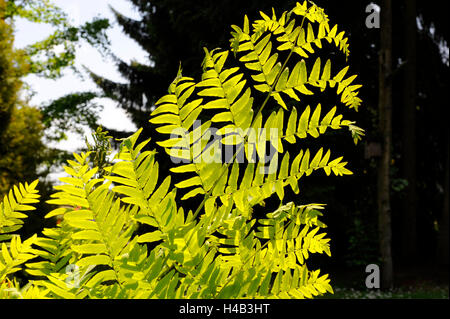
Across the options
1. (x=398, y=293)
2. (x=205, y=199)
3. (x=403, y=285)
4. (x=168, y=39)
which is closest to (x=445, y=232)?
(x=403, y=285)

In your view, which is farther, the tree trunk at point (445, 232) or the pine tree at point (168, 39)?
the tree trunk at point (445, 232)

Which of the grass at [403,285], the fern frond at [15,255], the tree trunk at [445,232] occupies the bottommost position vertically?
the grass at [403,285]

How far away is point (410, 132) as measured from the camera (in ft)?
46.8

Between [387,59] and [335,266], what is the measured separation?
683 cm

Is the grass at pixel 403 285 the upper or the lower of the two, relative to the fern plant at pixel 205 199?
lower

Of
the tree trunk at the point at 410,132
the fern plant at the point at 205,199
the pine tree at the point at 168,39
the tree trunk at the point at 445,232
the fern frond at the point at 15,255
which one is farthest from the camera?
the tree trunk at the point at 410,132

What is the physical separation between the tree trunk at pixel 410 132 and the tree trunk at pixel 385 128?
12.8 ft

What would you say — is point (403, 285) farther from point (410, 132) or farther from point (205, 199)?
point (205, 199)

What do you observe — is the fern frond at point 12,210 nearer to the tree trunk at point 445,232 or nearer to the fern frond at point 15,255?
the fern frond at point 15,255

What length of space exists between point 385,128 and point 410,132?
4.09m

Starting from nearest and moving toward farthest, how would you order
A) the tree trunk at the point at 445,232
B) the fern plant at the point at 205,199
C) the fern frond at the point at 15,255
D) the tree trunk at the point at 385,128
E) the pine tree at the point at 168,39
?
the fern plant at the point at 205,199
the fern frond at the point at 15,255
the pine tree at the point at 168,39
the tree trunk at the point at 385,128
the tree trunk at the point at 445,232

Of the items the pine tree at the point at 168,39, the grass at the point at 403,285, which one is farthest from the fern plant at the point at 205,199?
the grass at the point at 403,285

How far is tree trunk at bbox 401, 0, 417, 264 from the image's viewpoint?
14.2 meters

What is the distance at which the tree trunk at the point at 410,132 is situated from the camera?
1420 cm
